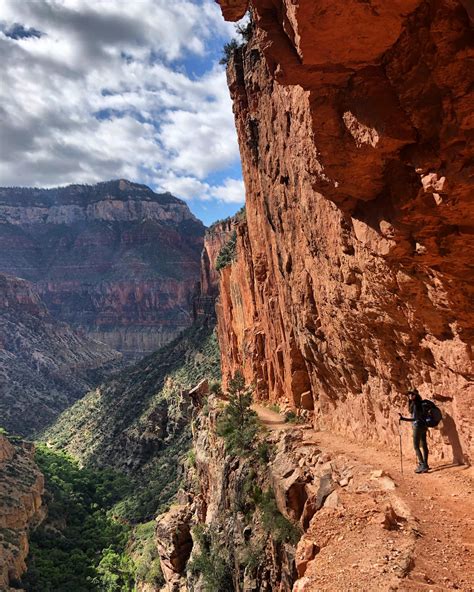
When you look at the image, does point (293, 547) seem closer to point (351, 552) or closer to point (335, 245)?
point (351, 552)

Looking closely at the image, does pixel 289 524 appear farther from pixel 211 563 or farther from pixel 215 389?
pixel 215 389

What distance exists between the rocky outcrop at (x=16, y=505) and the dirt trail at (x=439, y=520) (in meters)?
29.5

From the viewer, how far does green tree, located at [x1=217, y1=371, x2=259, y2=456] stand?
19094 millimetres

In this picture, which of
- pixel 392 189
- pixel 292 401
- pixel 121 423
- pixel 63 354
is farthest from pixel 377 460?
pixel 63 354

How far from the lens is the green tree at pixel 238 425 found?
1909cm

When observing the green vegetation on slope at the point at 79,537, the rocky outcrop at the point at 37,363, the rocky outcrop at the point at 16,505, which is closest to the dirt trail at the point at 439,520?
the rocky outcrop at the point at 16,505

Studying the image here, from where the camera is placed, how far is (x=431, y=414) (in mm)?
10633

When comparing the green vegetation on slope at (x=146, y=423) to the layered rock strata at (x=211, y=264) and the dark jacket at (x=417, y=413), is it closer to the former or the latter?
the layered rock strata at (x=211, y=264)

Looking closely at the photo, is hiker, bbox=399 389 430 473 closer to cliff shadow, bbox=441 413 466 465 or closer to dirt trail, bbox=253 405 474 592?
dirt trail, bbox=253 405 474 592

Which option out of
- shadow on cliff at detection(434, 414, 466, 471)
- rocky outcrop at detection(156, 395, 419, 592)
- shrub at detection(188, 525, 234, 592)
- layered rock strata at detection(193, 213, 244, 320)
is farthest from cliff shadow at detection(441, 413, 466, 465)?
layered rock strata at detection(193, 213, 244, 320)

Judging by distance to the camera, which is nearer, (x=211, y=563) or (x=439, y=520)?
(x=439, y=520)

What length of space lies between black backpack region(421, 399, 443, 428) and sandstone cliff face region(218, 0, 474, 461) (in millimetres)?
283

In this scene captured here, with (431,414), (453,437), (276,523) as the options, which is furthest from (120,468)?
(453,437)

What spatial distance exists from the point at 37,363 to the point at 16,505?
3240 inches
